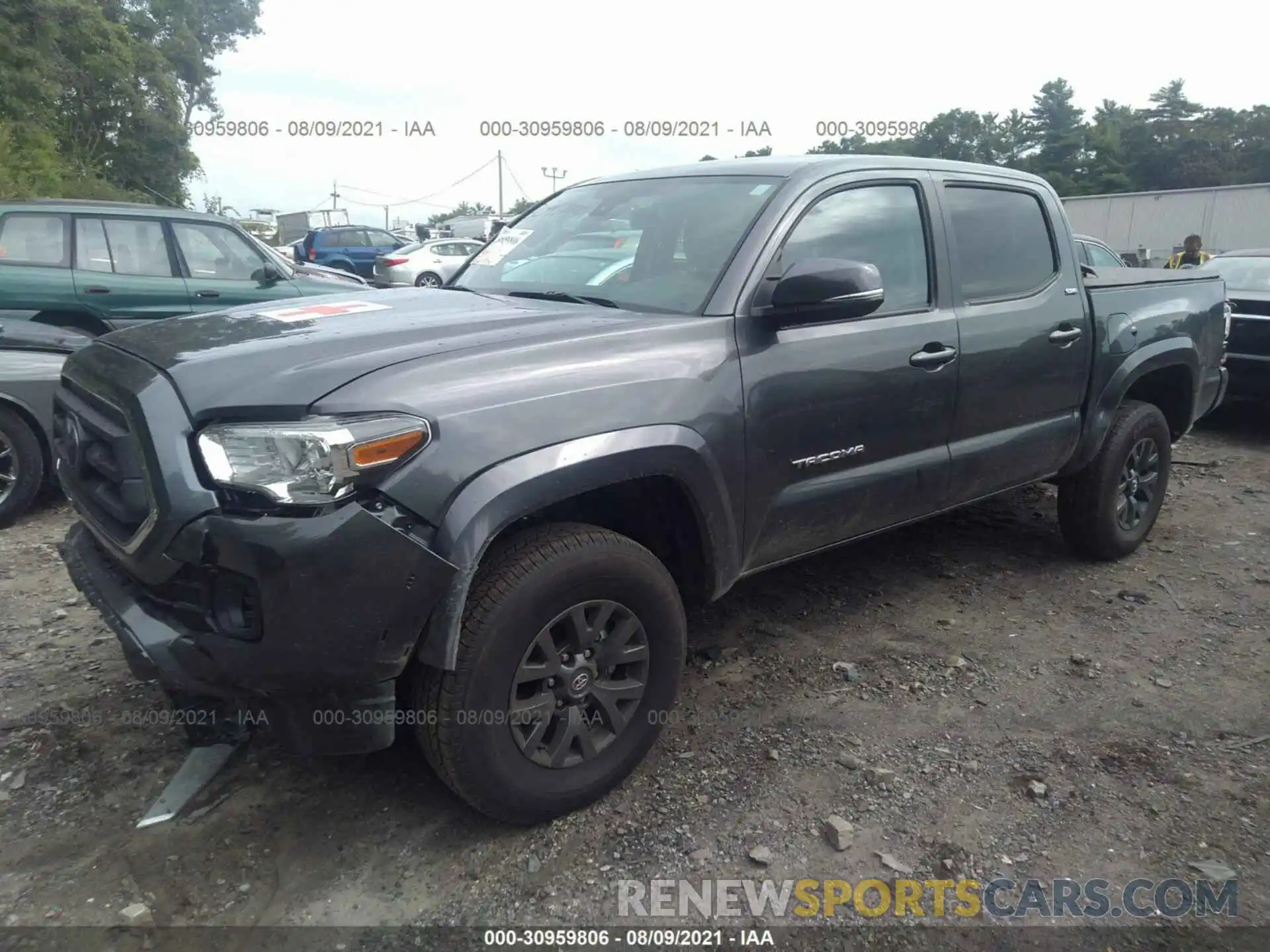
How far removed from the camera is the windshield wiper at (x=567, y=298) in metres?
3.00

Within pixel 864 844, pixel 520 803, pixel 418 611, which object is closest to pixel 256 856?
pixel 520 803

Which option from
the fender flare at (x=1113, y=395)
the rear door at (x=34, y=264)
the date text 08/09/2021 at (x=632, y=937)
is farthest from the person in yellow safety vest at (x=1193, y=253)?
the rear door at (x=34, y=264)

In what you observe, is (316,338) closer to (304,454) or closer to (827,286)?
(304,454)

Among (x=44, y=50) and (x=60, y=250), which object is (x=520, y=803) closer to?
(x=60, y=250)

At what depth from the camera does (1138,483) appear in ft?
14.9

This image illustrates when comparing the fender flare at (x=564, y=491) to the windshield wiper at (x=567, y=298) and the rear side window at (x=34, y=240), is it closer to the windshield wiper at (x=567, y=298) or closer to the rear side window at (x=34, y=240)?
the windshield wiper at (x=567, y=298)

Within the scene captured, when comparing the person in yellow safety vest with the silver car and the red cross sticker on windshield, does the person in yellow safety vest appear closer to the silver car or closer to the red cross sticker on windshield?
the red cross sticker on windshield

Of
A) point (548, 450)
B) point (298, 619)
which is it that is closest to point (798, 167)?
point (548, 450)

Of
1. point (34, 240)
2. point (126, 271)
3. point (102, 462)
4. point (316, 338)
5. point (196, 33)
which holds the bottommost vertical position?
point (102, 462)

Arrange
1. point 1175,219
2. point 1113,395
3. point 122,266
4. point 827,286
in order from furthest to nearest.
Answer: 1. point 1175,219
2. point 122,266
3. point 1113,395
4. point 827,286

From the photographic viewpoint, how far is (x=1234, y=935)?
2.18 meters

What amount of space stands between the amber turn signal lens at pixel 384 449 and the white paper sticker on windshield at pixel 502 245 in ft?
5.67

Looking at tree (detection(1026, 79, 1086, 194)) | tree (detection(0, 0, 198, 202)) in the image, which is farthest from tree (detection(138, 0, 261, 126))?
tree (detection(1026, 79, 1086, 194))

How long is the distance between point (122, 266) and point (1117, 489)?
22.8 ft
